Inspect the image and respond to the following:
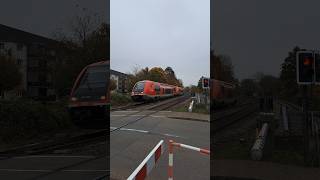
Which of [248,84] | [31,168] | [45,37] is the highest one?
[45,37]

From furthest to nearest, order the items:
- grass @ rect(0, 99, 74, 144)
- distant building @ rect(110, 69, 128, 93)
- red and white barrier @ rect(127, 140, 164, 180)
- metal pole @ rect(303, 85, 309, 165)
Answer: metal pole @ rect(303, 85, 309, 165), grass @ rect(0, 99, 74, 144), distant building @ rect(110, 69, 128, 93), red and white barrier @ rect(127, 140, 164, 180)

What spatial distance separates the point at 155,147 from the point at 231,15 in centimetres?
242

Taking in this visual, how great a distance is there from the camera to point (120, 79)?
21.0 ft

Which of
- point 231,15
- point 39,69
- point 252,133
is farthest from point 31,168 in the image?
point 231,15

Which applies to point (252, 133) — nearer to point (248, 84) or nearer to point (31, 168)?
point (248, 84)

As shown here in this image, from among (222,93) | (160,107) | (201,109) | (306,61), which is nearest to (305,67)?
(306,61)

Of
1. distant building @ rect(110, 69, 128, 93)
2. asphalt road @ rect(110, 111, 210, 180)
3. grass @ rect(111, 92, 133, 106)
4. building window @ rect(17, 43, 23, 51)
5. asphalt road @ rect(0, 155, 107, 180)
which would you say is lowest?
asphalt road @ rect(0, 155, 107, 180)

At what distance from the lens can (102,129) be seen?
795 cm

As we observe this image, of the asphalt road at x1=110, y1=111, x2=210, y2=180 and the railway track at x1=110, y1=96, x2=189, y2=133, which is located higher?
the railway track at x1=110, y1=96, x2=189, y2=133

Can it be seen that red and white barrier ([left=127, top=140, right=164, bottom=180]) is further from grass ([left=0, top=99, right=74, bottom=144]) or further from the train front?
grass ([left=0, top=99, right=74, bottom=144])

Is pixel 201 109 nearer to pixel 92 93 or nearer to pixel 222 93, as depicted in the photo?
pixel 222 93

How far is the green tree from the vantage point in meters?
8.40

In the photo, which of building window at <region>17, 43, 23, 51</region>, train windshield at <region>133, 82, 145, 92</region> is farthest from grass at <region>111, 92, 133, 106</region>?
building window at <region>17, 43, 23, 51</region>

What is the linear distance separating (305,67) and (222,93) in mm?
2588
